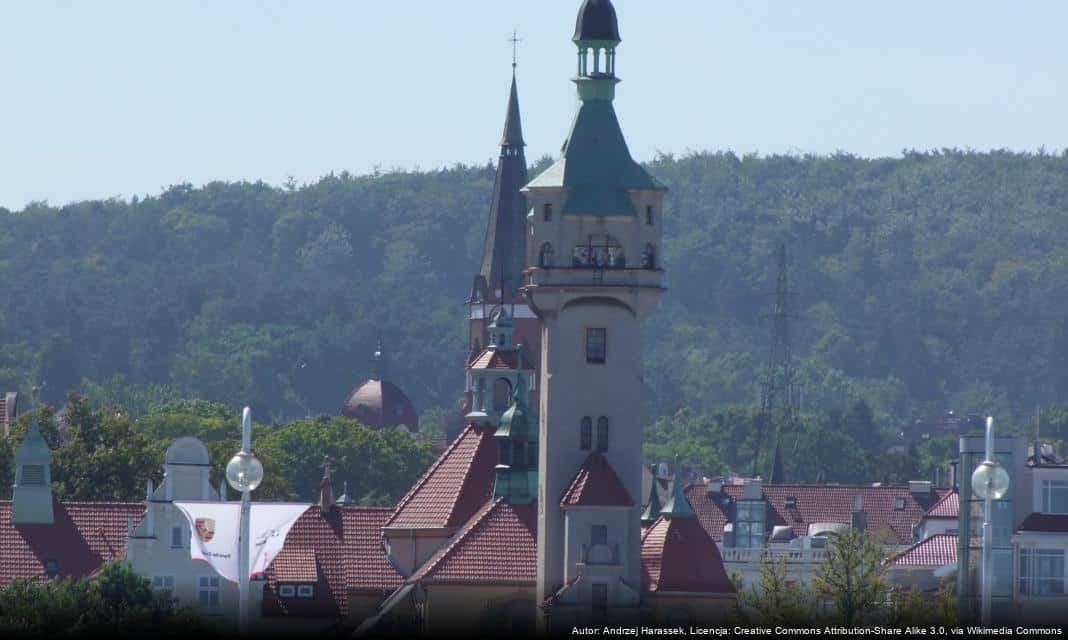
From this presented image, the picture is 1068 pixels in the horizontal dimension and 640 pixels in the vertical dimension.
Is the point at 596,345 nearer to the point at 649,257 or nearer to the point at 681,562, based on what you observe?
the point at 649,257

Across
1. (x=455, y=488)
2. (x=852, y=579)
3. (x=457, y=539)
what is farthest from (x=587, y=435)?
(x=455, y=488)

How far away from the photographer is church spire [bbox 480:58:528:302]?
173875mm

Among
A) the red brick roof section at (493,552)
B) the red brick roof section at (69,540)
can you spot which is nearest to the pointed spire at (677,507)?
the red brick roof section at (493,552)

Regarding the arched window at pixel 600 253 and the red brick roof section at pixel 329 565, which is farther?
the red brick roof section at pixel 329 565

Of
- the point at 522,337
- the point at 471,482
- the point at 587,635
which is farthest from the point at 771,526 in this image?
the point at 587,635

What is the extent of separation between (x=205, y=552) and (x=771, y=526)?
67.4m

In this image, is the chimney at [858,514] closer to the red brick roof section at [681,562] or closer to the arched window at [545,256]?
the red brick roof section at [681,562]

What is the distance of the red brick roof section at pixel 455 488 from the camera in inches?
4279

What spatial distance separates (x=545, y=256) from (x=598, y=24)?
22.7 ft

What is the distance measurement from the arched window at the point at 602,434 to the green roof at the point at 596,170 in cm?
582

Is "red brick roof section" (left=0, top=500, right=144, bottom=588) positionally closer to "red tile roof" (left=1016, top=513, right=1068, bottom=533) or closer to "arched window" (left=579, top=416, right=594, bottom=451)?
"arched window" (left=579, top=416, right=594, bottom=451)

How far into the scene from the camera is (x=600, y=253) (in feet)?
332

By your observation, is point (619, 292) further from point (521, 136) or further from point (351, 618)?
point (521, 136)

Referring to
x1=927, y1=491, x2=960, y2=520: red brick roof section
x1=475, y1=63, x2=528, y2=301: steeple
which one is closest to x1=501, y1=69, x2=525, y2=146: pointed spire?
x1=475, y1=63, x2=528, y2=301: steeple
